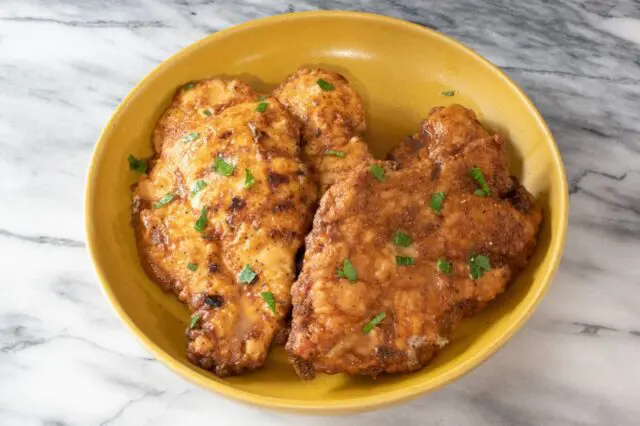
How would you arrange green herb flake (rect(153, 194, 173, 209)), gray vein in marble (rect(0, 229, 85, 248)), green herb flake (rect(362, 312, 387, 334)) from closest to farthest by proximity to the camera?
1. green herb flake (rect(362, 312, 387, 334))
2. green herb flake (rect(153, 194, 173, 209))
3. gray vein in marble (rect(0, 229, 85, 248))

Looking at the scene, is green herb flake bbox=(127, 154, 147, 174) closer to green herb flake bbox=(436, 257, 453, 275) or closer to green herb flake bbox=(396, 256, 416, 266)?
green herb flake bbox=(396, 256, 416, 266)

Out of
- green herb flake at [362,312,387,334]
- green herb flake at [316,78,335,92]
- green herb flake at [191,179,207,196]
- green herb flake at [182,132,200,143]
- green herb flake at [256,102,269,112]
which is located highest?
green herb flake at [316,78,335,92]

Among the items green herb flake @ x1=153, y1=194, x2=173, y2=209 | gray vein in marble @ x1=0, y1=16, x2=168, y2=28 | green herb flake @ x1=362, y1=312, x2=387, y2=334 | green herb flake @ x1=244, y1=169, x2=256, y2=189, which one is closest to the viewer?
green herb flake @ x1=362, y1=312, x2=387, y2=334

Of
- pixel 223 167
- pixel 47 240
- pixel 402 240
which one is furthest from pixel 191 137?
pixel 402 240

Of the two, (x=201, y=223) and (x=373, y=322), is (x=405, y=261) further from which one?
(x=201, y=223)

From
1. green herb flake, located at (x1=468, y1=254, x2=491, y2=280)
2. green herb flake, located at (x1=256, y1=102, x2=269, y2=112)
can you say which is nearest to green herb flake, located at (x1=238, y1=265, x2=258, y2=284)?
green herb flake, located at (x1=256, y1=102, x2=269, y2=112)

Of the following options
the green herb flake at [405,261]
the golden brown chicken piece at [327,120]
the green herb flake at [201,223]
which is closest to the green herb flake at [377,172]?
the golden brown chicken piece at [327,120]

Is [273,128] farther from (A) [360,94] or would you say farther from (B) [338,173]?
(A) [360,94]
